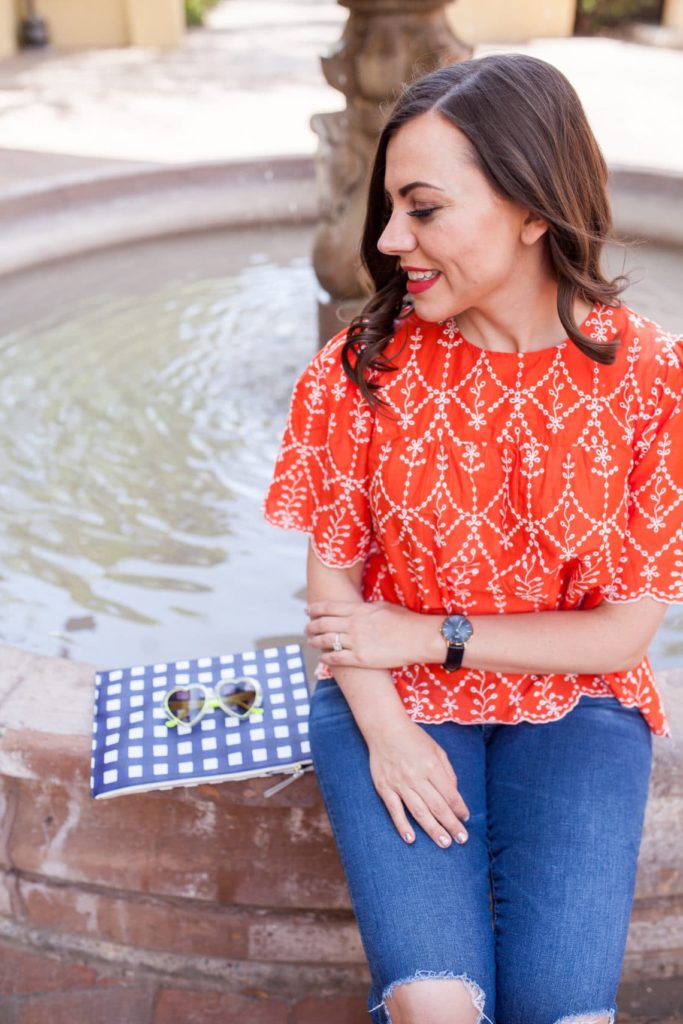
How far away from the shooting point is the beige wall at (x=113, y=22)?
43.4ft

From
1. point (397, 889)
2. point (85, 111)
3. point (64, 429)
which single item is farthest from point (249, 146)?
point (397, 889)

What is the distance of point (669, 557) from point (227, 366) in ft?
10.1

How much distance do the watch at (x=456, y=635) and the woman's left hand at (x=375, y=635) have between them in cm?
1

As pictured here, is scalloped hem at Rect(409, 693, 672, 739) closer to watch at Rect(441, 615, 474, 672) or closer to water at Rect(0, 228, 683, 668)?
watch at Rect(441, 615, 474, 672)

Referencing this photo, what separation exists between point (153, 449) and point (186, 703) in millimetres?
1855

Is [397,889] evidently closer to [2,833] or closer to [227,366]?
[2,833]

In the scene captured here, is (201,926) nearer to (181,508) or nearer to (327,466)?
(327,466)

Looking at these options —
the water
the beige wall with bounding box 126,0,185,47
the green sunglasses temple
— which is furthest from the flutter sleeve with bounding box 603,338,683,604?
the beige wall with bounding box 126,0,185,47

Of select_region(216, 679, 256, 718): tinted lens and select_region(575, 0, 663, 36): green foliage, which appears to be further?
select_region(575, 0, 663, 36): green foliage

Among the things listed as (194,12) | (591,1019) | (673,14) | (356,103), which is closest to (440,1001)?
(591,1019)

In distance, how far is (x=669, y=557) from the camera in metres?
1.76

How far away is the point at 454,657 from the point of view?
5.90 feet

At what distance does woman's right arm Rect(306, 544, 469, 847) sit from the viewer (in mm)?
1682

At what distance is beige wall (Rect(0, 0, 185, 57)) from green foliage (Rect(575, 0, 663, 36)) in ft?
16.8
